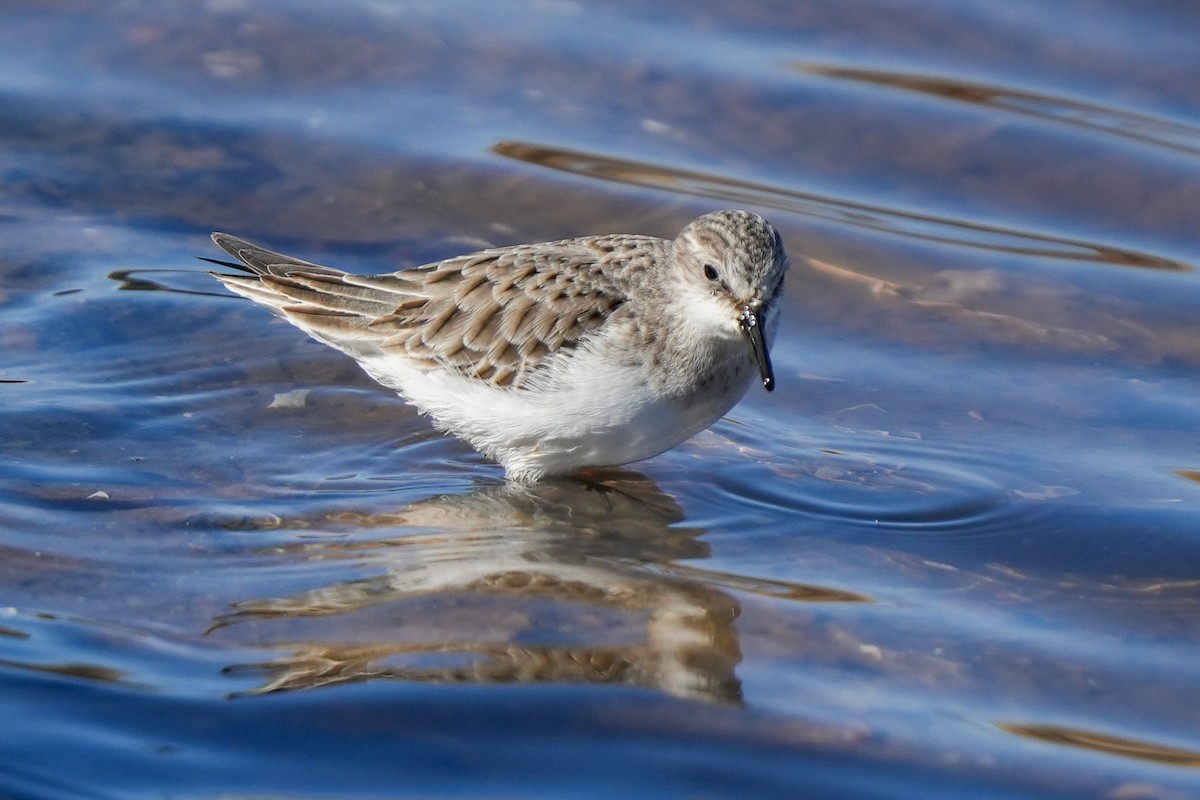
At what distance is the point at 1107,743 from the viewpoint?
575 cm

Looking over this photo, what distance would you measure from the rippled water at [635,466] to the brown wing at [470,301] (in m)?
0.51

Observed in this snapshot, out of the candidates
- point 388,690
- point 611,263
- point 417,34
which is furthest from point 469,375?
point 417,34

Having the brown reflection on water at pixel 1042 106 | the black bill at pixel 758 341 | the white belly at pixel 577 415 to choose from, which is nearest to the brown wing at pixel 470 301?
the white belly at pixel 577 415

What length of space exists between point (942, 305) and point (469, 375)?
3.19 meters

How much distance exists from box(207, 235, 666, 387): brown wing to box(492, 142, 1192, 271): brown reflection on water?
2539mm

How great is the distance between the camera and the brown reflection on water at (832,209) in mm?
10016

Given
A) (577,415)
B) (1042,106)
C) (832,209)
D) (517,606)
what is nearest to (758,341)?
(577,415)

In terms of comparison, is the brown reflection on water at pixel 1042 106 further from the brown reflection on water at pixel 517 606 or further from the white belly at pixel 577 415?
the brown reflection on water at pixel 517 606

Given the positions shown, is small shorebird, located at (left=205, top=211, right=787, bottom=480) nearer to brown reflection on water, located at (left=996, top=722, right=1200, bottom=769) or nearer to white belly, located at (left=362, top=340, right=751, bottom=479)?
white belly, located at (left=362, top=340, right=751, bottom=479)

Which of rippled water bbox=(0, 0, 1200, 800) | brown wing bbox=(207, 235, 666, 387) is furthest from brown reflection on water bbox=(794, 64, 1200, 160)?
brown wing bbox=(207, 235, 666, 387)

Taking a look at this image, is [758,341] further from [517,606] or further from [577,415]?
[517,606]

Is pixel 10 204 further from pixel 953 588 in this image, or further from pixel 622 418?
pixel 953 588

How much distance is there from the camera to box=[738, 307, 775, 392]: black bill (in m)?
7.01

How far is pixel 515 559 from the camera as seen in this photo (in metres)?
7.03
